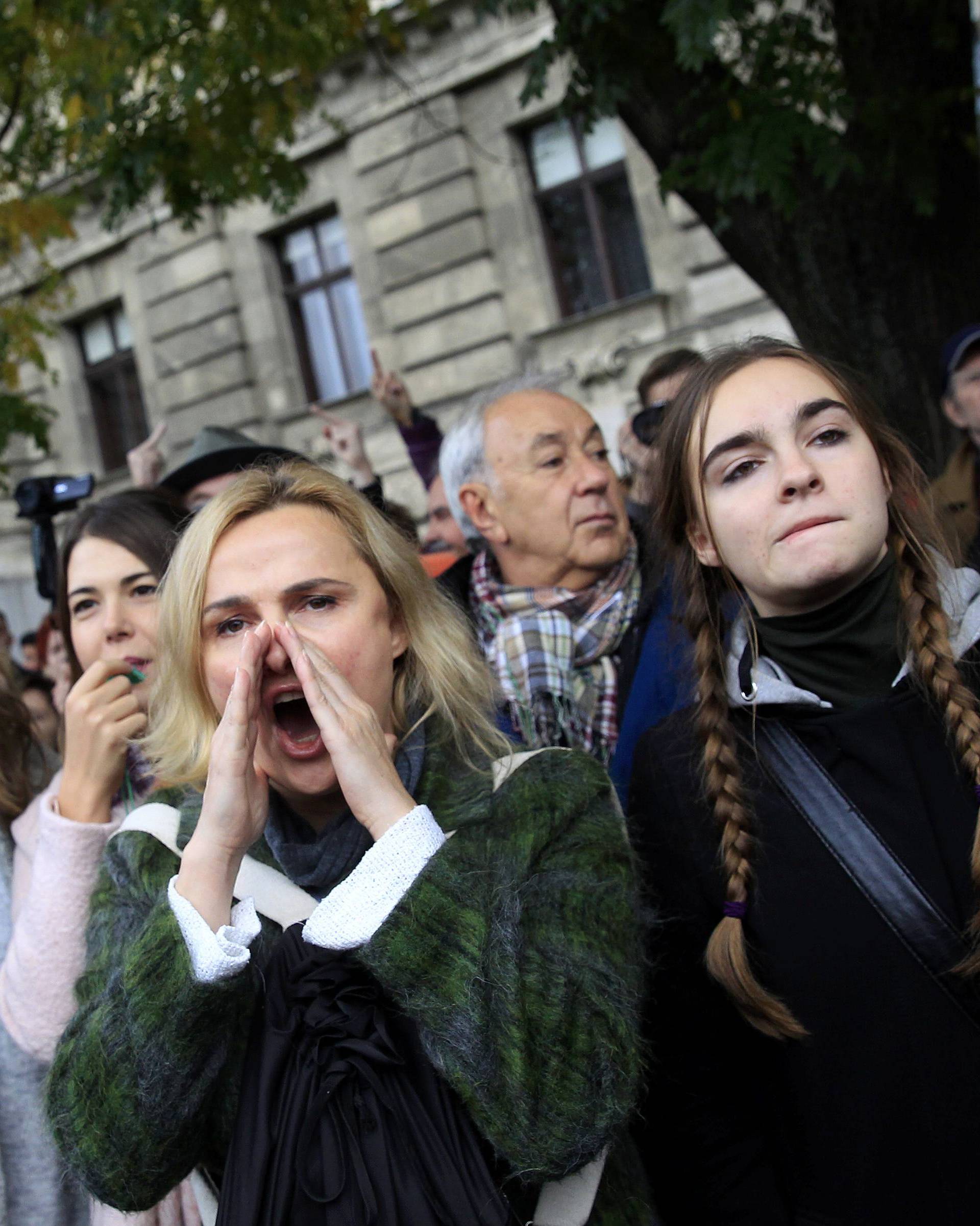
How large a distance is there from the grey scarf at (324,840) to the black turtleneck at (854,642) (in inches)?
25.4

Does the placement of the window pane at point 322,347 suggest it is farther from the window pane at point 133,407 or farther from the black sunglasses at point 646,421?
the black sunglasses at point 646,421

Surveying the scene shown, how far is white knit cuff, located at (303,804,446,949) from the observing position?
169 centimetres

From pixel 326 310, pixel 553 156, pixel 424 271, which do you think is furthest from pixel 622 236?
pixel 326 310

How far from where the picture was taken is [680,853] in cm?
213

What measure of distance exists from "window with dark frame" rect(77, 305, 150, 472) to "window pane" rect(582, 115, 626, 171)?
22.2 ft

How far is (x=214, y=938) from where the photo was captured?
67.4 inches

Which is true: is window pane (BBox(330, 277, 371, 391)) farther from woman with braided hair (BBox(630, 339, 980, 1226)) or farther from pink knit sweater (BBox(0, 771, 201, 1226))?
woman with braided hair (BBox(630, 339, 980, 1226))

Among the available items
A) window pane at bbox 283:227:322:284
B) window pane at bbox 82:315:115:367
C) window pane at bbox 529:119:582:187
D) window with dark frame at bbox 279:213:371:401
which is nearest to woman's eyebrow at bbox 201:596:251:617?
window pane at bbox 529:119:582:187

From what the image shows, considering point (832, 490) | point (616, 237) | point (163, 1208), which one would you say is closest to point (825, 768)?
point (832, 490)

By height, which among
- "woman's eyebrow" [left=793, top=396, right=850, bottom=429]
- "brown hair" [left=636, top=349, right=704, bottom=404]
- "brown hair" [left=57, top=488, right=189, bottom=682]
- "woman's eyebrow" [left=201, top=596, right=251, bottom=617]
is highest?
"brown hair" [left=636, top=349, right=704, bottom=404]

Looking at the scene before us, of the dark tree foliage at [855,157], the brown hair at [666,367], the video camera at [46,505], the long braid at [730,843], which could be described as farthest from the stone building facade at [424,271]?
the long braid at [730,843]

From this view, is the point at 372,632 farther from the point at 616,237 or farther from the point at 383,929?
the point at 616,237

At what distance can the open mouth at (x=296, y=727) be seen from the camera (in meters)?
1.94

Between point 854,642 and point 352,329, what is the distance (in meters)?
12.6
